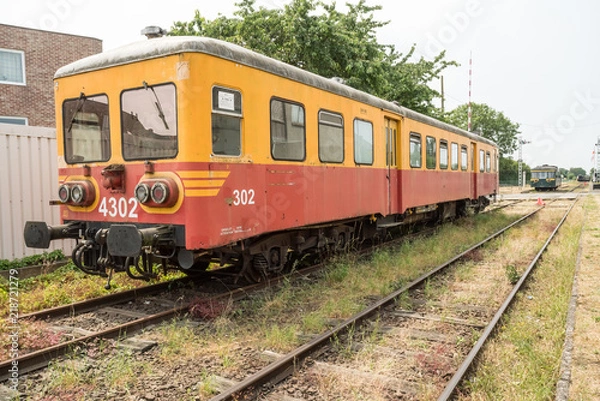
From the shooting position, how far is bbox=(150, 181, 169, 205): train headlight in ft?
17.4

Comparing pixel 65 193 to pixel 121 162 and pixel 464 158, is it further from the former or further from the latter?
pixel 464 158

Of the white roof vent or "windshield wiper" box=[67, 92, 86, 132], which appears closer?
the white roof vent

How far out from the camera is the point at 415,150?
38.0 feet

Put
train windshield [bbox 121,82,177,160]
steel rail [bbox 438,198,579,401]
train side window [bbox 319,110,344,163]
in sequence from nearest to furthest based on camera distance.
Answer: steel rail [bbox 438,198,579,401]
train windshield [bbox 121,82,177,160]
train side window [bbox 319,110,344,163]

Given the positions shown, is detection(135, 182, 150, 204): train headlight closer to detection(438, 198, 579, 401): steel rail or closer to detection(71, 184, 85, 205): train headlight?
detection(71, 184, 85, 205): train headlight

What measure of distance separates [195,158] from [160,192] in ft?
1.86

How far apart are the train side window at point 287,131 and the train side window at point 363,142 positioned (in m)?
1.90

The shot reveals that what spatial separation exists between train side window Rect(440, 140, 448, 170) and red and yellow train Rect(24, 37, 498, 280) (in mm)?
6040

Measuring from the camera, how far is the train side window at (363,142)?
28.8 feet

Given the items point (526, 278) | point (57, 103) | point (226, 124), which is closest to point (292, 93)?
point (226, 124)

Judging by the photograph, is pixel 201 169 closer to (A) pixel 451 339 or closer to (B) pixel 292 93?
(B) pixel 292 93

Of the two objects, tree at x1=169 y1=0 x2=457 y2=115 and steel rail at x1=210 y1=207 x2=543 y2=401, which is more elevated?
tree at x1=169 y1=0 x2=457 y2=115

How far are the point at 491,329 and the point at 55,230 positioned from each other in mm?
5507

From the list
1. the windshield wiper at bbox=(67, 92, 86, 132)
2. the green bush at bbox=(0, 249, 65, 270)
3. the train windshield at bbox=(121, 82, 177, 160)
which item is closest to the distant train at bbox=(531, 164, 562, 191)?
the green bush at bbox=(0, 249, 65, 270)
